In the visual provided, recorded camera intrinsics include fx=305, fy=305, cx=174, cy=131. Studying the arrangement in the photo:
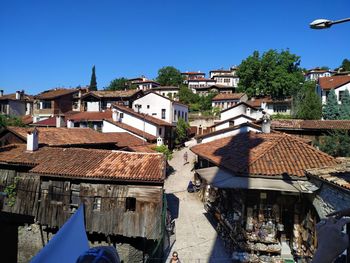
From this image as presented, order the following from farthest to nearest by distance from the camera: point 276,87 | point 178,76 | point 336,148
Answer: point 178,76
point 276,87
point 336,148

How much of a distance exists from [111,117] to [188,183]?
54.6ft

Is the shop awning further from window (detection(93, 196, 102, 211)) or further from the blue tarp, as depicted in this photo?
the blue tarp

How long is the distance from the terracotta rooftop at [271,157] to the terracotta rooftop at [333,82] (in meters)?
29.3


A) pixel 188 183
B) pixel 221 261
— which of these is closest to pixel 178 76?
pixel 188 183

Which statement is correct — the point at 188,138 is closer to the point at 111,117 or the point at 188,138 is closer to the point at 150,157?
A: the point at 111,117

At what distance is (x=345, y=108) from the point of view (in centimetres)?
3847

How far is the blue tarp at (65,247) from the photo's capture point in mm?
3404

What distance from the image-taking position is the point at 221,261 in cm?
1323

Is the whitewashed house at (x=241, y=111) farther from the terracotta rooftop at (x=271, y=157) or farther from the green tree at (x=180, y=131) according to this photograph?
the terracotta rooftop at (x=271, y=157)

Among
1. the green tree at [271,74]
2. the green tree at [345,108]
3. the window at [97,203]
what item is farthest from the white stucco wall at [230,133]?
the green tree at [271,74]

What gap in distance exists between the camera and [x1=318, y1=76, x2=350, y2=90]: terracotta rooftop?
4191cm

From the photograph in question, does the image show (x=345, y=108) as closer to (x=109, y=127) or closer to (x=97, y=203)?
(x=109, y=127)

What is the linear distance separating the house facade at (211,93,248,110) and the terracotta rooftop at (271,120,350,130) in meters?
28.4

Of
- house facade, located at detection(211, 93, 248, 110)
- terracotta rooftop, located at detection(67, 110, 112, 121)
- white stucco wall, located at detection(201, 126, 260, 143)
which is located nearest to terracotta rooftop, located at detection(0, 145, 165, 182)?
white stucco wall, located at detection(201, 126, 260, 143)
